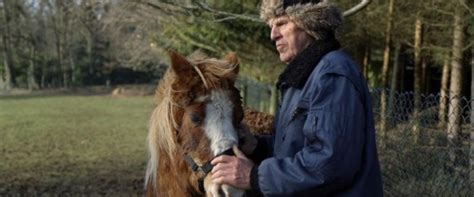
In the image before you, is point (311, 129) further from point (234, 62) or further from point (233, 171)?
point (234, 62)

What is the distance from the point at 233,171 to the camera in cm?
237

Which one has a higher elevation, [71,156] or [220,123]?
[220,123]

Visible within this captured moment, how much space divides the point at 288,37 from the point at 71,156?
1222 cm

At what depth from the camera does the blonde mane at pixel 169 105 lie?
2873 millimetres

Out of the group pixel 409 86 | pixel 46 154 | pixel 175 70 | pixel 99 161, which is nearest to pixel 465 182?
pixel 175 70

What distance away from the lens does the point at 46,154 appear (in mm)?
14125

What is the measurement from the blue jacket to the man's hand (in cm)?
7

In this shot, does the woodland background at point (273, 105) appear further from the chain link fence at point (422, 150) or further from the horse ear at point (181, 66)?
the horse ear at point (181, 66)

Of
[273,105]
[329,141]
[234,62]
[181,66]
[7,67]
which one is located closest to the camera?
[329,141]

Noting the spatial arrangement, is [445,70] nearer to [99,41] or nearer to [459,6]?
[459,6]

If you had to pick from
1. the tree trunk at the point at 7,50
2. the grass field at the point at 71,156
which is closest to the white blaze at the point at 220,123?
the grass field at the point at 71,156

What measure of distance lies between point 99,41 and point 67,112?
2469 cm

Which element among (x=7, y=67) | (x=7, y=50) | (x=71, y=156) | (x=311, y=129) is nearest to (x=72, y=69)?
(x=7, y=67)

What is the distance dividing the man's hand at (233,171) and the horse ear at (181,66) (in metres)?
0.57
